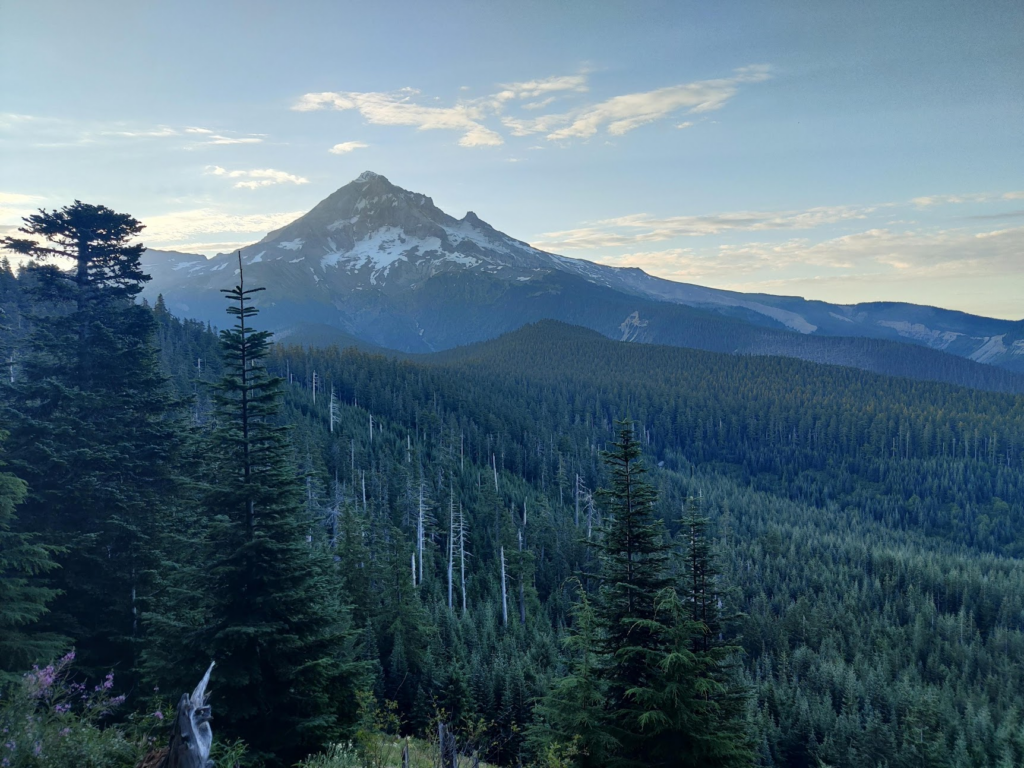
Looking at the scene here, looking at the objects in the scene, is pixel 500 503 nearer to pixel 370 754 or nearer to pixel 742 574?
pixel 742 574

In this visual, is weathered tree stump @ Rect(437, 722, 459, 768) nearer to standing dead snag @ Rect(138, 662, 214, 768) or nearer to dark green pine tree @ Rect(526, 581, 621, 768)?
dark green pine tree @ Rect(526, 581, 621, 768)

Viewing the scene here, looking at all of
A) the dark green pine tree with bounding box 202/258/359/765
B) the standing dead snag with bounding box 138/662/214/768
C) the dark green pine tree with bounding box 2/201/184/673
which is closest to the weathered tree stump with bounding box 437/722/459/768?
the dark green pine tree with bounding box 202/258/359/765

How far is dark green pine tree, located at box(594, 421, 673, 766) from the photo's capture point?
15.2 m

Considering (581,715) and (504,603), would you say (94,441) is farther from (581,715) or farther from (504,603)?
(504,603)

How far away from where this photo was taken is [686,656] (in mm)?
14023

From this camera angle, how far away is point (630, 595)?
16219mm

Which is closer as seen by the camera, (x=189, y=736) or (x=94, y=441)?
(x=189, y=736)

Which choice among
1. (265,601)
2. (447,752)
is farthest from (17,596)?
(447,752)

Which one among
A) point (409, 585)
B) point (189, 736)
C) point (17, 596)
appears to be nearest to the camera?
point (189, 736)

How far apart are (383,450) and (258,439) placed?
269 ft

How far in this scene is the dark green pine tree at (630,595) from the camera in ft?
49.9

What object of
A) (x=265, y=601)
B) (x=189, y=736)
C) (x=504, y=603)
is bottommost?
(x=504, y=603)

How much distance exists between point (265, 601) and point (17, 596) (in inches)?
240

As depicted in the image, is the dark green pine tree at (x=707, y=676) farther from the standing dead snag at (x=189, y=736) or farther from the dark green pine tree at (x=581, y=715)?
the standing dead snag at (x=189, y=736)
